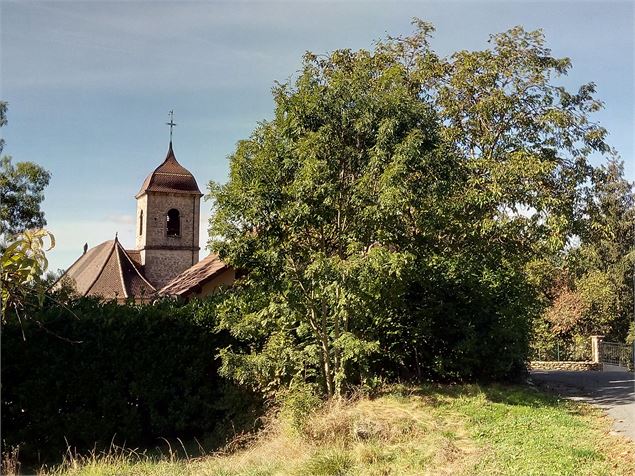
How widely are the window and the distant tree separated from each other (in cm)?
1106

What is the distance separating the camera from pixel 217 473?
25.7 ft

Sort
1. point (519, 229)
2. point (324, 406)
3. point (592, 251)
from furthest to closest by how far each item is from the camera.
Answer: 1. point (592, 251)
2. point (519, 229)
3. point (324, 406)

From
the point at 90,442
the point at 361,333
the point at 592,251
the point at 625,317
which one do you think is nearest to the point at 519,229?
the point at 361,333

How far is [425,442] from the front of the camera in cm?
821

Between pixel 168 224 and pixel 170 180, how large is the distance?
8.40 ft

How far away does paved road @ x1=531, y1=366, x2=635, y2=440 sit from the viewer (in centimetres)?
947

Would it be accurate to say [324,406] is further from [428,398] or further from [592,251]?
[592,251]

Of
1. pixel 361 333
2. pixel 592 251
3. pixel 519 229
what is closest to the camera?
pixel 361 333

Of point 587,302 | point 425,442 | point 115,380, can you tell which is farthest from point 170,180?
point 425,442

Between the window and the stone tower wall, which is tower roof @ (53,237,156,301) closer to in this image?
the stone tower wall

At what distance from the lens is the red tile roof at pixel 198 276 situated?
66.2 ft

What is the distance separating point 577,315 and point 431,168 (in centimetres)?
1974

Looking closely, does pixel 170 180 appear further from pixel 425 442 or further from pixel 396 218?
pixel 425 442

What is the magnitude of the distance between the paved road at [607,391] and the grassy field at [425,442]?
309 millimetres
